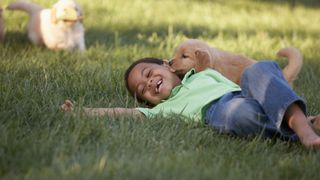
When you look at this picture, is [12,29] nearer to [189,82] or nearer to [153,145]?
[189,82]

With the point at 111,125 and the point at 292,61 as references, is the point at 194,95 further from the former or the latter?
the point at 292,61

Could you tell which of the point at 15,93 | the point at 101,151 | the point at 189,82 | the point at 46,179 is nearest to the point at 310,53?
the point at 189,82

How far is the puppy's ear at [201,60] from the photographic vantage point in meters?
3.31

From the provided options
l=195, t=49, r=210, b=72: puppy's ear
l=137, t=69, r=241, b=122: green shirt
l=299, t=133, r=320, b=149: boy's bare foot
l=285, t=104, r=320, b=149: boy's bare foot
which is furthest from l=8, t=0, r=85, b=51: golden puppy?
l=299, t=133, r=320, b=149: boy's bare foot

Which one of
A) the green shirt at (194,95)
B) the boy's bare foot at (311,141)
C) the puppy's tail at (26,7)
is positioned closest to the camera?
A: the boy's bare foot at (311,141)

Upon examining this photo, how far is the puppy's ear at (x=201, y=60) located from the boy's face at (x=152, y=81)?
0.15 metres

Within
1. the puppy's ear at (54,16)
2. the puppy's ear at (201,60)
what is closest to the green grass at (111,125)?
the puppy's ear at (54,16)

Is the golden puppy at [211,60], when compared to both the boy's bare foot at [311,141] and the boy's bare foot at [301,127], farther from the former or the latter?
the boy's bare foot at [311,141]

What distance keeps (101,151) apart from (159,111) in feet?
2.36

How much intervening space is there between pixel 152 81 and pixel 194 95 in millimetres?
267

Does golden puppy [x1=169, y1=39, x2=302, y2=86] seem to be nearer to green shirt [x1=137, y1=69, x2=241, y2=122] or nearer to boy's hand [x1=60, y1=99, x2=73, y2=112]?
green shirt [x1=137, y1=69, x2=241, y2=122]

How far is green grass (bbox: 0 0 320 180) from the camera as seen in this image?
6.75 feet

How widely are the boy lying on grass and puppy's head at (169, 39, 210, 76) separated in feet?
0.19

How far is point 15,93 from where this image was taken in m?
2.95
